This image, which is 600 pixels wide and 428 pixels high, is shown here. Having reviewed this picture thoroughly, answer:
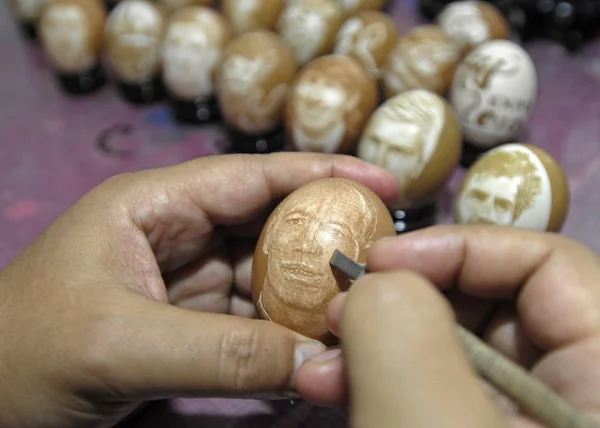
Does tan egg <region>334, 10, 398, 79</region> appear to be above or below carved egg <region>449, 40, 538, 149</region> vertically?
above

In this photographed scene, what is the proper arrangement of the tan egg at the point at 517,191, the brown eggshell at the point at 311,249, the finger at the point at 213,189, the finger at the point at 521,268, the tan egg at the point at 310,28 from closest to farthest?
the finger at the point at 521,268, the brown eggshell at the point at 311,249, the finger at the point at 213,189, the tan egg at the point at 517,191, the tan egg at the point at 310,28

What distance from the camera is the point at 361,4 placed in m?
1.56

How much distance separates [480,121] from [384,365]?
85cm

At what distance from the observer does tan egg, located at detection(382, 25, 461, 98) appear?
4.07 feet

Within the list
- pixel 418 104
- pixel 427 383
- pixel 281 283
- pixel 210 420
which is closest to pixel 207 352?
pixel 281 283

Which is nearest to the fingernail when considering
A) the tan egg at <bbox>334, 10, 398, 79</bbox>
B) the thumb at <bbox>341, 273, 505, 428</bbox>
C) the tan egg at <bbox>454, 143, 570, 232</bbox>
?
the thumb at <bbox>341, 273, 505, 428</bbox>

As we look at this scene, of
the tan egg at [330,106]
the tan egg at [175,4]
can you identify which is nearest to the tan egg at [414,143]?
the tan egg at [330,106]

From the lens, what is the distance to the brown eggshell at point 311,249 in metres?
0.71

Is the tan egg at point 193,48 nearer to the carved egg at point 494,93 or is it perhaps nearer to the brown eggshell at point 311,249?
the carved egg at point 494,93

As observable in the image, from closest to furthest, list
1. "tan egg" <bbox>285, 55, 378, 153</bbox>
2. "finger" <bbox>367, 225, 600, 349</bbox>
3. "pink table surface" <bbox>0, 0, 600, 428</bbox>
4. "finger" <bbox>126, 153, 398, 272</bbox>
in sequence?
"finger" <bbox>367, 225, 600, 349</bbox> → "finger" <bbox>126, 153, 398, 272</bbox> → "tan egg" <bbox>285, 55, 378, 153</bbox> → "pink table surface" <bbox>0, 0, 600, 428</bbox>

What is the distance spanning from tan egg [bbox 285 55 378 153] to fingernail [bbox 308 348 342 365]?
60 centimetres

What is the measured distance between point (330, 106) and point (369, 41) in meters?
0.28

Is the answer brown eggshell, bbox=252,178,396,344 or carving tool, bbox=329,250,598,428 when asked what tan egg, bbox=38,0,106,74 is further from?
carving tool, bbox=329,250,598,428

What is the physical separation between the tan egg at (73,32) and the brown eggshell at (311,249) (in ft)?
3.15
